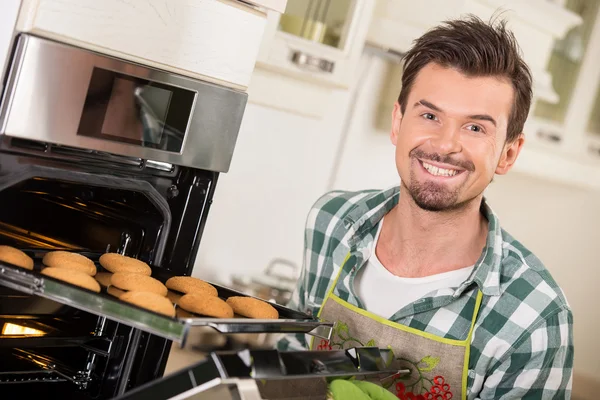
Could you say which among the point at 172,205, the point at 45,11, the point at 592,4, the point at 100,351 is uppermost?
the point at 592,4

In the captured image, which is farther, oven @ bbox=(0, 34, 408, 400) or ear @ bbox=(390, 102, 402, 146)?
ear @ bbox=(390, 102, 402, 146)

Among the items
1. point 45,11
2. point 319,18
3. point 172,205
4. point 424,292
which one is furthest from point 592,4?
point 45,11

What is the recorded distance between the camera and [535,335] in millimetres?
1444

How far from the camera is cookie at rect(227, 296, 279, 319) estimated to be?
111 centimetres

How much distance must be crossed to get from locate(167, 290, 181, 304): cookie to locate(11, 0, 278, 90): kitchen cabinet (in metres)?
0.30

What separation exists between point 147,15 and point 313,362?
0.48 m

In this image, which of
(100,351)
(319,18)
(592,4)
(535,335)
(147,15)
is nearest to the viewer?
(147,15)

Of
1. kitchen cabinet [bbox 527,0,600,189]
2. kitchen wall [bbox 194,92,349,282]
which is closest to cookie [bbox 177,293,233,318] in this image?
kitchen wall [bbox 194,92,349,282]

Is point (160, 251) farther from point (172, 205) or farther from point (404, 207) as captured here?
point (404, 207)

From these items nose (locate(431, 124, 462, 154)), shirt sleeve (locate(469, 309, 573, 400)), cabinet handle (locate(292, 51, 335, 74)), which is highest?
cabinet handle (locate(292, 51, 335, 74))

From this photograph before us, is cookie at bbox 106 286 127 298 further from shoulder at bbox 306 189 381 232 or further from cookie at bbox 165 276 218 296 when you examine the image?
shoulder at bbox 306 189 381 232

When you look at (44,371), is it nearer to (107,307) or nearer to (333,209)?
(107,307)

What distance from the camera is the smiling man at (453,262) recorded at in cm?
146

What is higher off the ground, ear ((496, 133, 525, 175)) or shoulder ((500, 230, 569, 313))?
ear ((496, 133, 525, 175))
